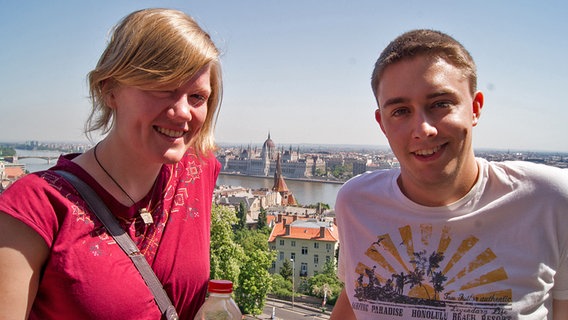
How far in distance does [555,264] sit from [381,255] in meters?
0.23

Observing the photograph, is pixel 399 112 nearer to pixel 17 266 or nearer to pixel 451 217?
pixel 451 217

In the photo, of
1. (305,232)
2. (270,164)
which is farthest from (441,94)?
(270,164)

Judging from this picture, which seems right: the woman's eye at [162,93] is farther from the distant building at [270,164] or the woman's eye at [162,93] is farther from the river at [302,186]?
the distant building at [270,164]

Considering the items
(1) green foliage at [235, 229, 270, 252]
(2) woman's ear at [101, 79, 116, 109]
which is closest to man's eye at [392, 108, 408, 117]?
(2) woman's ear at [101, 79, 116, 109]

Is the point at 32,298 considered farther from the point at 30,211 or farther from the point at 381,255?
the point at 381,255

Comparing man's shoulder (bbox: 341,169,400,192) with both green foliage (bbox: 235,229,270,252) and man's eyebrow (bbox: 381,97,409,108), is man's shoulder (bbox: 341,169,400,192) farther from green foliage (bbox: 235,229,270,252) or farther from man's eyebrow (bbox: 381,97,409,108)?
green foliage (bbox: 235,229,270,252)

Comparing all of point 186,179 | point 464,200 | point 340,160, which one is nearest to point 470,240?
point 464,200

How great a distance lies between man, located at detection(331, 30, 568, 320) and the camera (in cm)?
67

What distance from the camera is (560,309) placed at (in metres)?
0.69

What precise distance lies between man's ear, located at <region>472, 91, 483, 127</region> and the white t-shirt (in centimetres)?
7

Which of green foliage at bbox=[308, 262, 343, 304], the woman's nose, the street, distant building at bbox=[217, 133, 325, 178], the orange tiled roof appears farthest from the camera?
distant building at bbox=[217, 133, 325, 178]

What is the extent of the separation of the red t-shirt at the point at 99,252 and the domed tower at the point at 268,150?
40.1 meters

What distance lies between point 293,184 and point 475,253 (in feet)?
117

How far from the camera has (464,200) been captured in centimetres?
71
